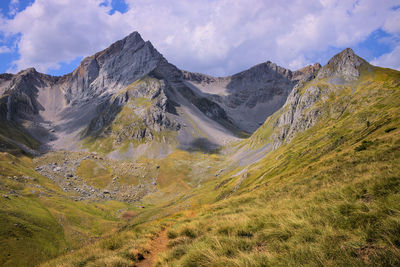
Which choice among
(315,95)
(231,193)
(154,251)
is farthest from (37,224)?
(315,95)

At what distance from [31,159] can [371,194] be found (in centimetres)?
17770

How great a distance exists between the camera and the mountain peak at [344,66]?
122688 mm

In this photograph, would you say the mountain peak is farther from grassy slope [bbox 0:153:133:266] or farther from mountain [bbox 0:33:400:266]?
grassy slope [bbox 0:153:133:266]

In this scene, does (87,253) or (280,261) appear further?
(87,253)

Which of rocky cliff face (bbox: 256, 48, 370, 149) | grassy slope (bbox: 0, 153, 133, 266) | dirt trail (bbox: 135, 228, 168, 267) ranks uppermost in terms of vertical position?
rocky cliff face (bbox: 256, 48, 370, 149)

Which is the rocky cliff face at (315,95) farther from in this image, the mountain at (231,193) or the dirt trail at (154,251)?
the dirt trail at (154,251)

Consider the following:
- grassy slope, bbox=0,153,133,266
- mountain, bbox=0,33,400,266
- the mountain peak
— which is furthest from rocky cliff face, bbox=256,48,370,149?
grassy slope, bbox=0,153,133,266

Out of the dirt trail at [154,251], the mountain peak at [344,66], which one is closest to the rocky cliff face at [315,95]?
the mountain peak at [344,66]

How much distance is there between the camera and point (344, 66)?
131 m

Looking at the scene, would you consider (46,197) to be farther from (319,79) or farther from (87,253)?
(319,79)

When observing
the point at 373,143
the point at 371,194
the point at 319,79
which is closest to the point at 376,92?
the point at 319,79

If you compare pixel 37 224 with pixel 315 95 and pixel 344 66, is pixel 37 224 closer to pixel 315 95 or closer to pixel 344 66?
pixel 315 95

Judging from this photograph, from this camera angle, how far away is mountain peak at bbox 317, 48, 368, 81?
12269 cm

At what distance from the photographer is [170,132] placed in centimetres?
19450
